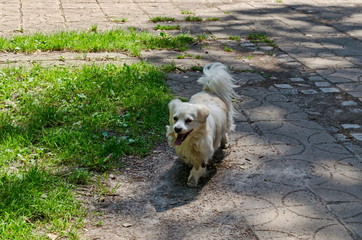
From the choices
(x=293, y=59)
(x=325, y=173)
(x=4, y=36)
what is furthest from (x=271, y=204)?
(x=4, y=36)

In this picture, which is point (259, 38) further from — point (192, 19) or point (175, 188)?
point (175, 188)

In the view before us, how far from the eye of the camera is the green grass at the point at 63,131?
3721 mm

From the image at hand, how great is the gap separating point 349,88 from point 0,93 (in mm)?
3930

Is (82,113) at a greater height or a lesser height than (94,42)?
greater

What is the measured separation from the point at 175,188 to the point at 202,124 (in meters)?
0.54

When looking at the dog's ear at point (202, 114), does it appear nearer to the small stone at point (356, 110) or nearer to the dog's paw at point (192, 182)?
the dog's paw at point (192, 182)

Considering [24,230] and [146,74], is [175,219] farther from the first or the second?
[146,74]

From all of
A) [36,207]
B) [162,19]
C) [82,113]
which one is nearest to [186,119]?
[36,207]

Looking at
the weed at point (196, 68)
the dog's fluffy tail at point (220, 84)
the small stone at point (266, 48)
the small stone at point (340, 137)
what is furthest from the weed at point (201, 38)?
the small stone at point (340, 137)

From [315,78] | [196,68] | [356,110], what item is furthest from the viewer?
[196,68]

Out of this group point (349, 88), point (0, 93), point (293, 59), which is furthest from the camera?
point (293, 59)

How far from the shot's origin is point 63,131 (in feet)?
16.2

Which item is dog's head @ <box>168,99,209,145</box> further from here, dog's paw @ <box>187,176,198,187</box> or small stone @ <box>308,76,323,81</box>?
small stone @ <box>308,76,323,81</box>

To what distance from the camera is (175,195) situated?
414 centimetres
